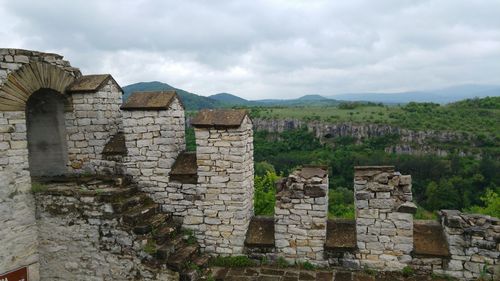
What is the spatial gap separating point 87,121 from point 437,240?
7.03 metres

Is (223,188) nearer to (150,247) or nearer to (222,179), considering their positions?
(222,179)

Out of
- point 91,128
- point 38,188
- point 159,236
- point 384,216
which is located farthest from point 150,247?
point 384,216

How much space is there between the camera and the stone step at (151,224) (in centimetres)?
607

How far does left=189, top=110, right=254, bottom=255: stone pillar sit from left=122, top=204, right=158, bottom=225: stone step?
2.30ft

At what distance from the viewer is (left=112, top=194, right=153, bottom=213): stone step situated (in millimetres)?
6216

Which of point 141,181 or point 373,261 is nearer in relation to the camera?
point 373,261

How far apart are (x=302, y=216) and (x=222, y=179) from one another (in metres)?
1.58

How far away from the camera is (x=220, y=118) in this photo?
255 inches

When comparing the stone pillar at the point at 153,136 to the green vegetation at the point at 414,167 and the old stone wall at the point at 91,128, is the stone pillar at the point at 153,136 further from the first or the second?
the green vegetation at the point at 414,167

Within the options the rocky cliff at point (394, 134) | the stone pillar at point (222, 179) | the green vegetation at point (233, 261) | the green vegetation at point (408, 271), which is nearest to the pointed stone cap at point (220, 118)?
the stone pillar at point (222, 179)

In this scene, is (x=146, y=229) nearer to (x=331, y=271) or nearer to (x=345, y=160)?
(x=331, y=271)

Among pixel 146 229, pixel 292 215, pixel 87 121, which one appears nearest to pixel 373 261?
pixel 292 215

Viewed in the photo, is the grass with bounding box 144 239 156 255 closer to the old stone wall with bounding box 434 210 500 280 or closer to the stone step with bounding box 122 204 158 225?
the stone step with bounding box 122 204 158 225

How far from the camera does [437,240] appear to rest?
604 centimetres
